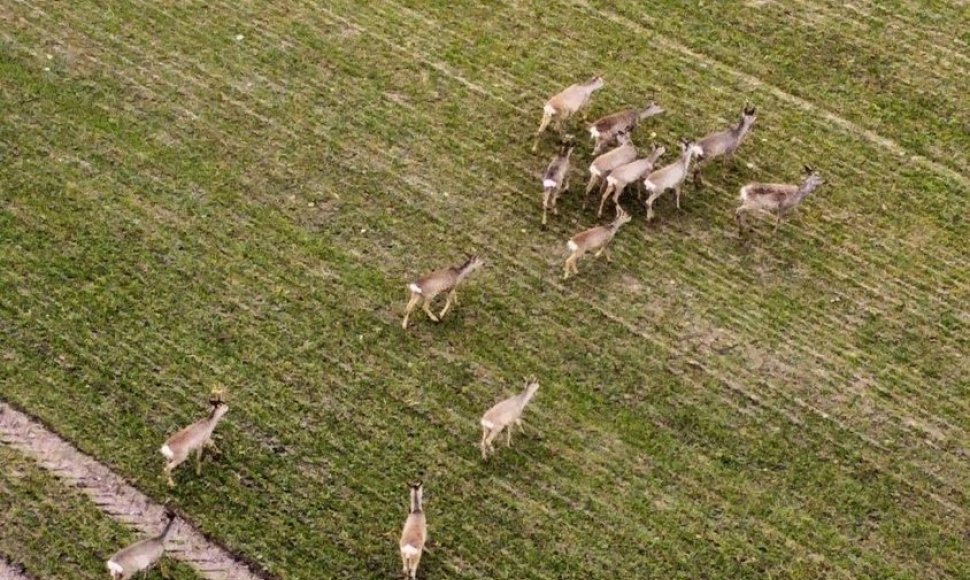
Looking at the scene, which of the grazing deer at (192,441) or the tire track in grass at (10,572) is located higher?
→ the grazing deer at (192,441)

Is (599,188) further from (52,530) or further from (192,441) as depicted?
(52,530)

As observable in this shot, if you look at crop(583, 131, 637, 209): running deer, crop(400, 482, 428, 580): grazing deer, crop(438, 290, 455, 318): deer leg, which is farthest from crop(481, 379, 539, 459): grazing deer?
crop(583, 131, 637, 209): running deer

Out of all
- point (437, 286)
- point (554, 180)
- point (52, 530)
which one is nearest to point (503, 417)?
point (437, 286)

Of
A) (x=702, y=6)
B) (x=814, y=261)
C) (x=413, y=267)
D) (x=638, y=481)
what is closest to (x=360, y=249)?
(x=413, y=267)

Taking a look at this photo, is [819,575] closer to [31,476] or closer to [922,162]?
[922,162]

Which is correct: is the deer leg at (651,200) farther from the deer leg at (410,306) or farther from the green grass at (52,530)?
the green grass at (52,530)

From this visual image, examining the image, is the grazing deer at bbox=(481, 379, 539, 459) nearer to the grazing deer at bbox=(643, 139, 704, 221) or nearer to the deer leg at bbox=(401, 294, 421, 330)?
the deer leg at bbox=(401, 294, 421, 330)

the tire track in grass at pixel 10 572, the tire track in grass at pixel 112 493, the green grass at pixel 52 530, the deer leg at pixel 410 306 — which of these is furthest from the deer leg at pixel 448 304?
the tire track in grass at pixel 10 572
